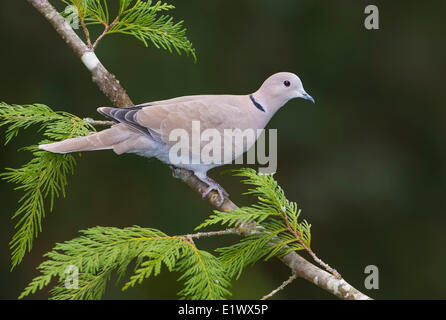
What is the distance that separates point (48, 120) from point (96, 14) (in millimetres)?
447

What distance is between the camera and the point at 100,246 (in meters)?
1.19

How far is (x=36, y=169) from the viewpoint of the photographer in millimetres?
1427

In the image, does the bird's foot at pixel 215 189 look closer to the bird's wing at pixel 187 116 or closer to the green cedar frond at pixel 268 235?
the bird's wing at pixel 187 116

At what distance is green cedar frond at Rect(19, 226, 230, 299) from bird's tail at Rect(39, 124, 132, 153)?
33 centimetres

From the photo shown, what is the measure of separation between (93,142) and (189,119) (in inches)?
12.6

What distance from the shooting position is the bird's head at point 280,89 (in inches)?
70.9

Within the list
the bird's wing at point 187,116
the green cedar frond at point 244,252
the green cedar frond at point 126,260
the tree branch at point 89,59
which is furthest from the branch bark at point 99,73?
the green cedar frond at point 126,260

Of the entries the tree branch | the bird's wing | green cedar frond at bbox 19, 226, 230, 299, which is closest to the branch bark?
the tree branch

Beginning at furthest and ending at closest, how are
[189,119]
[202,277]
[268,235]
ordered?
[189,119] → [268,235] → [202,277]

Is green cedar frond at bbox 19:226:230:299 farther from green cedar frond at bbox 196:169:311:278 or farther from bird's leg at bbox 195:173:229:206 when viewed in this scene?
bird's leg at bbox 195:173:229:206

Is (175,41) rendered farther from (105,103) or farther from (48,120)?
(105,103)

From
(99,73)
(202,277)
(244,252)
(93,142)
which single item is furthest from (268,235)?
(99,73)

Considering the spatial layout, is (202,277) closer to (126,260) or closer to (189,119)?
(126,260)

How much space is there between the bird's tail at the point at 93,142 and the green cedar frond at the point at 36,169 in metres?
0.03
